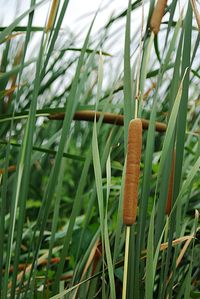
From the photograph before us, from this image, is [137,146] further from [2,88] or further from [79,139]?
[79,139]

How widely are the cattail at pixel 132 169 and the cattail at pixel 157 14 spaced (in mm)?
232

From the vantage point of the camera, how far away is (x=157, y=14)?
3.06 ft

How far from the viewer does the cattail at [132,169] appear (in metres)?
0.76

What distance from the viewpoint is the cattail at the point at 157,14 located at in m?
0.93

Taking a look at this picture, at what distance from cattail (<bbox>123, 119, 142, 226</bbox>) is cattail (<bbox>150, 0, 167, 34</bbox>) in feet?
0.76

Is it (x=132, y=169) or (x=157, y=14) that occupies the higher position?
(x=157, y=14)

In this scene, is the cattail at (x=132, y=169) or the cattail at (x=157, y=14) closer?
the cattail at (x=132, y=169)

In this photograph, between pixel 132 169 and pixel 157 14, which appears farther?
pixel 157 14

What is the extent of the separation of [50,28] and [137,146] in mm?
400

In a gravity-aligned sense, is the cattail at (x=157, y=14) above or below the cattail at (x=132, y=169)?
above

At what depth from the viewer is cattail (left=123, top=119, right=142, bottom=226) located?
759mm

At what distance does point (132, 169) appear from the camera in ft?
2.49

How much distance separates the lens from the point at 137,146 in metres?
0.76

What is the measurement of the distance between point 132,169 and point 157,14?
11.4 inches
